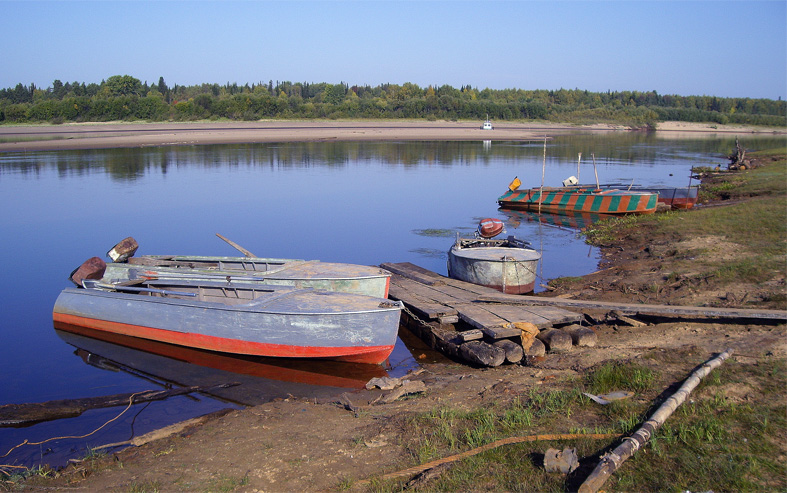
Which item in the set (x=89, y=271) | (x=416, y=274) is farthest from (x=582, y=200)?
(x=89, y=271)

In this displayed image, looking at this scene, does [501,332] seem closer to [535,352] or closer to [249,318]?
[535,352]

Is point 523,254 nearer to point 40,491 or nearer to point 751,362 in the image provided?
point 751,362

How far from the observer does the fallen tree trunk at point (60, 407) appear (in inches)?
332

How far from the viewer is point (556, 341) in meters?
9.41

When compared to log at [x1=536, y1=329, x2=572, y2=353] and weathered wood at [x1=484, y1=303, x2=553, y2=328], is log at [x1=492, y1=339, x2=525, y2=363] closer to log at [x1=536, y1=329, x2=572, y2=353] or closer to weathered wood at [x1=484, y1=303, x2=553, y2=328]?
log at [x1=536, y1=329, x2=572, y2=353]

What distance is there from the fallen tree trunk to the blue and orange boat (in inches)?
752

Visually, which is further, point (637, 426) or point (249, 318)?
point (249, 318)

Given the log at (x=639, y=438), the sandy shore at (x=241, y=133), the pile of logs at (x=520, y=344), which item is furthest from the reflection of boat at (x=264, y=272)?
the sandy shore at (x=241, y=133)

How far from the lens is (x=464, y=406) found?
7.13 m

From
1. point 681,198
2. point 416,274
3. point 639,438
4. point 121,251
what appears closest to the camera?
point 639,438

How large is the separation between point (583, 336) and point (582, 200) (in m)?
17.8

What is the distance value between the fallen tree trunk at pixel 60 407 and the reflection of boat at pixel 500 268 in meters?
6.83

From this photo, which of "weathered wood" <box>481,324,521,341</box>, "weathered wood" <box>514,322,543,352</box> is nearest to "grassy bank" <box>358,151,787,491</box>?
"weathered wood" <box>514,322,543,352</box>

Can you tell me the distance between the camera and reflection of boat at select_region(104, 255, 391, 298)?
11.9m
